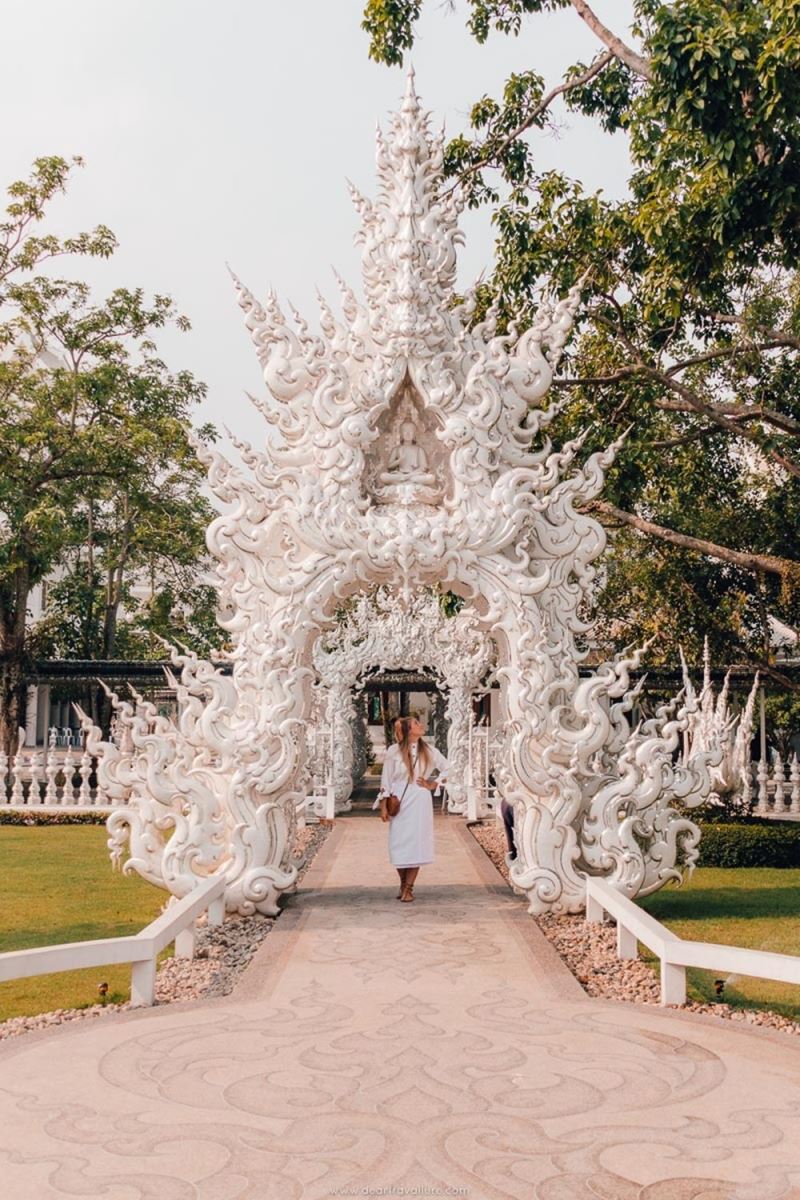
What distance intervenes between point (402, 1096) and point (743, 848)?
938cm

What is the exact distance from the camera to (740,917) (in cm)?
931

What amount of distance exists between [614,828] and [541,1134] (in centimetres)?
444

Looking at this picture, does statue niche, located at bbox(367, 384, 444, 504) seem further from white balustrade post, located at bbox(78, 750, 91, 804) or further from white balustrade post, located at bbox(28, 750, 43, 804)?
white balustrade post, located at bbox(28, 750, 43, 804)

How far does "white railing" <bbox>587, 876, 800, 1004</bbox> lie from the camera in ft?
17.4

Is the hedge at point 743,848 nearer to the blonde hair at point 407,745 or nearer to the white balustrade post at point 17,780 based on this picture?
the blonde hair at point 407,745

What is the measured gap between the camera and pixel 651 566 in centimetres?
1902

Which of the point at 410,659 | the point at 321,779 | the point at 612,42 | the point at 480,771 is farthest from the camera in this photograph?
the point at 321,779

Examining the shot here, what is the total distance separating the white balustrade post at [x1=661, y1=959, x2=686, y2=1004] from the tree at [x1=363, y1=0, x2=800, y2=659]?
5391mm

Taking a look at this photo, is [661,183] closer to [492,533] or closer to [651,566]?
[492,533]

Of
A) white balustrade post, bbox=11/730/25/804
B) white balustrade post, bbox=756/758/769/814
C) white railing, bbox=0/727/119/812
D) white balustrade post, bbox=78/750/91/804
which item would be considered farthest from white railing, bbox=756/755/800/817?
white balustrade post, bbox=11/730/25/804

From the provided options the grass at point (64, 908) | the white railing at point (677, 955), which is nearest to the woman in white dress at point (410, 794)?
the white railing at point (677, 955)

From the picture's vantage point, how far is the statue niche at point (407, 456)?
8.91 metres

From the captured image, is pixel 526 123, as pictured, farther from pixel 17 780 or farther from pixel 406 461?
pixel 17 780

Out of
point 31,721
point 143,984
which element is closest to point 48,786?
point 31,721
